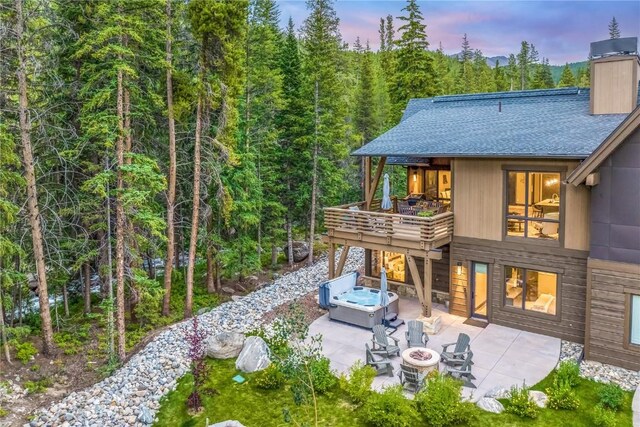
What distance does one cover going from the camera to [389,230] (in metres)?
14.9

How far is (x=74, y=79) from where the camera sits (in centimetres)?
1462

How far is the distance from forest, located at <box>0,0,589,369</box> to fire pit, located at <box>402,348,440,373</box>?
7578 mm

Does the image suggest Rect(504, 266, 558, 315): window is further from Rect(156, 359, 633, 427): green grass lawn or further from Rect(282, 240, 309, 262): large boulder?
Rect(282, 240, 309, 262): large boulder

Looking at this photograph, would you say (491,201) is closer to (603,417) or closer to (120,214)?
(603,417)

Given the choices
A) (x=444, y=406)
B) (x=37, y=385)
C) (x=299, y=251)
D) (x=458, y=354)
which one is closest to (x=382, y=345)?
(x=458, y=354)

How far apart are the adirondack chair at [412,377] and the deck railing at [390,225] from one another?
4649 millimetres

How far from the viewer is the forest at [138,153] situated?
1230 cm

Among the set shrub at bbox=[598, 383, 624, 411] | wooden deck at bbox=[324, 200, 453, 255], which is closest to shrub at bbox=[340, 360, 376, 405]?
shrub at bbox=[598, 383, 624, 411]

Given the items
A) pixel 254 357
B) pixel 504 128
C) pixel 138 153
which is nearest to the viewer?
pixel 254 357

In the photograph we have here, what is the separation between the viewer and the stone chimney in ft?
45.6

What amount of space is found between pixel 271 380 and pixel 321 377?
1.24 meters

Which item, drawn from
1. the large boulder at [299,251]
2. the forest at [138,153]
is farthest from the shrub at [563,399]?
the large boulder at [299,251]

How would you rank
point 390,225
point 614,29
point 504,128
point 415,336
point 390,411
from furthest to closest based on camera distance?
point 614,29 < point 504,128 < point 390,225 < point 415,336 < point 390,411

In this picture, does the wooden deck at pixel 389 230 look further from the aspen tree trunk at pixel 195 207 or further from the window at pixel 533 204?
the aspen tree trunk at pixel 195 207
